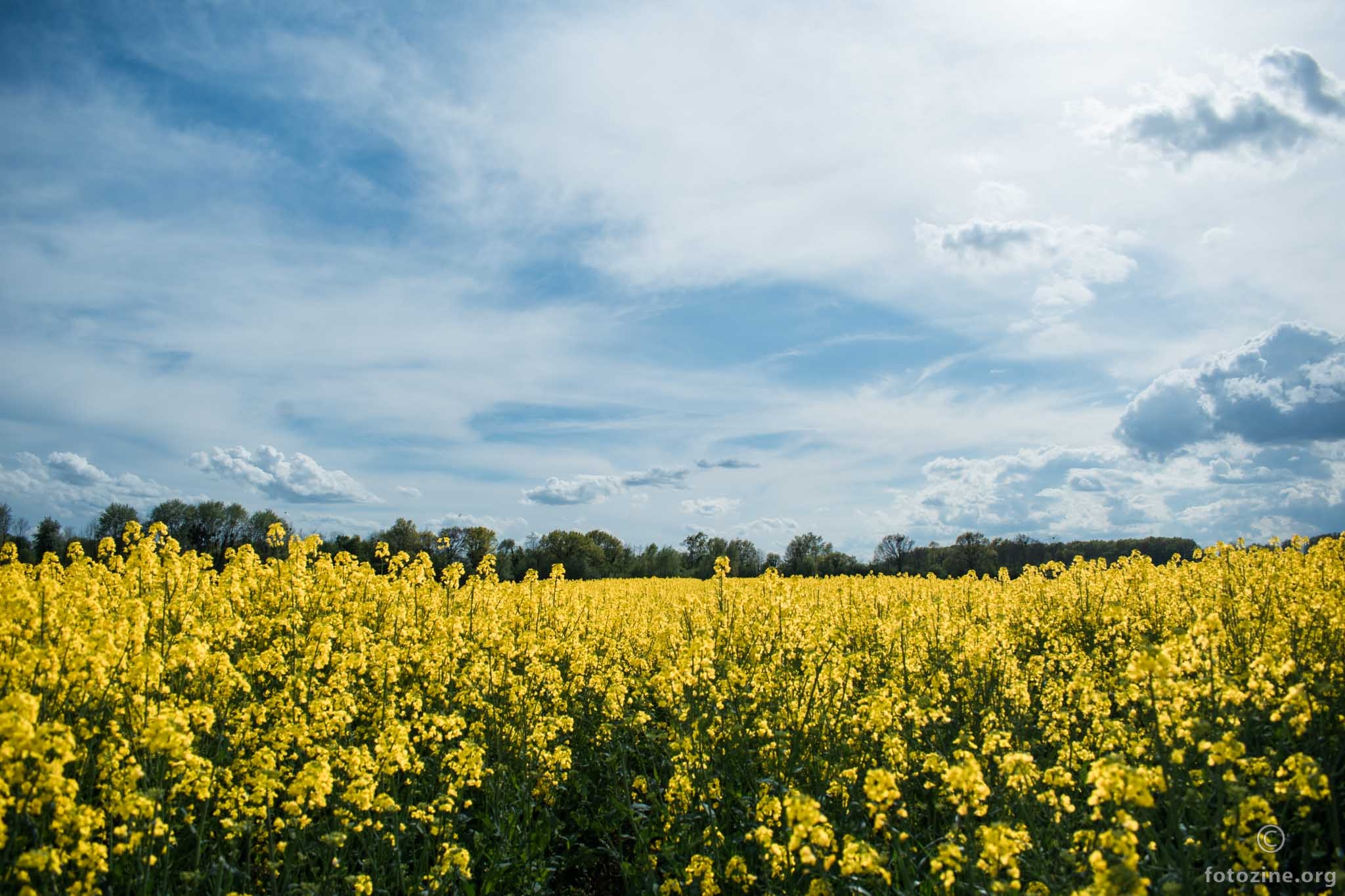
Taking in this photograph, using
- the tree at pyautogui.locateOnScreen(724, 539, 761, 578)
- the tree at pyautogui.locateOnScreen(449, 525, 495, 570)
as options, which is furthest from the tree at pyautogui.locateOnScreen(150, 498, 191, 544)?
the tree at pyautogui.locateOnScreen(724, 539, 761, 578)

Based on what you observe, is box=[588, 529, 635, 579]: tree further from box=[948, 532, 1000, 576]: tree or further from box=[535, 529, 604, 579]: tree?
box=[948, 532, 1000, 576]: tree

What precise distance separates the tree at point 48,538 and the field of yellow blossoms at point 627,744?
69.3 m

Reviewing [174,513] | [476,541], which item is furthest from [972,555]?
[174,513]

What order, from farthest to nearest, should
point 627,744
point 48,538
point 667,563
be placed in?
point 667,563
point 48,538
point 627,744

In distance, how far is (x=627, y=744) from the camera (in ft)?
34.2

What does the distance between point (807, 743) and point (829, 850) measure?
196cm

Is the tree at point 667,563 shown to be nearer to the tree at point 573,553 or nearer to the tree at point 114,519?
the tree at point 573,553

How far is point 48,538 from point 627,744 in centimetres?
7943

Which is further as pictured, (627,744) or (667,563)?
(667,563)

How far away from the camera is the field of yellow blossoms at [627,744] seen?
489cm

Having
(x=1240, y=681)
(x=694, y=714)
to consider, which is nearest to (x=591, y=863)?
(x=694, y=714)

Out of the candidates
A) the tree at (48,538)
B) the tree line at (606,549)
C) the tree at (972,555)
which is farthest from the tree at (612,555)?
the tree at (48,538)

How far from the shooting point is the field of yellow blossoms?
193 inches

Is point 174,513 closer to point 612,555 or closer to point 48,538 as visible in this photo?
point 48,538
